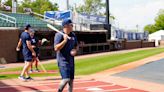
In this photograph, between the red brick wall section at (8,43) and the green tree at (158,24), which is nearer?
the red brick wall section at (8,43)

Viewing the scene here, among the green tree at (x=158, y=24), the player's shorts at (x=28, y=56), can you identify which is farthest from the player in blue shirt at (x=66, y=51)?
the green tree at (x=158, y=24)

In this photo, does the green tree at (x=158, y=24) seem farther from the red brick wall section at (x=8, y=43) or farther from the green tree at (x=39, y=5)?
the red brick wall section at (x=8, y=43)

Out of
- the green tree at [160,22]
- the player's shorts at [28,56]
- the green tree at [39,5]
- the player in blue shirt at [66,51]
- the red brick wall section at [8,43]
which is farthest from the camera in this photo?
the green tree at [160,22]

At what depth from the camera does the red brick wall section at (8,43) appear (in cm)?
2350

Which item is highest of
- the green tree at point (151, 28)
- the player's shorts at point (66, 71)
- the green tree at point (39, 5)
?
the green tree at point (39, 5)

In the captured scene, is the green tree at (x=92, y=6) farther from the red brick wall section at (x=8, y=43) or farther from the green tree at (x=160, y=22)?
the red brick wall section at (x=8, y=43)

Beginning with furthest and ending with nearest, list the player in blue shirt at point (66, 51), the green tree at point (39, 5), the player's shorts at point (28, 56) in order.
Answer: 1. the green tree at point (39, 5)
2. the player's shorts at point (28, 56)
3. the player in blue shirt at point (66, 51)

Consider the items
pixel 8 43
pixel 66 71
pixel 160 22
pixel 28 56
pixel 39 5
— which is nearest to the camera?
pixel 66 71

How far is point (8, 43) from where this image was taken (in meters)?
23.8

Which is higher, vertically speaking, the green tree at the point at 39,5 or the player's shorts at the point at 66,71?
the green tree at the point at 39,5

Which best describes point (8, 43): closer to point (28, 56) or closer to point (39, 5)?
point (28, 56)

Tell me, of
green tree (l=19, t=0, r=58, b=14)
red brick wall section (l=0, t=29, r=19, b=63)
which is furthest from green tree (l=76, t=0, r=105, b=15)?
red brick wall section (l=0, t=29, r=19, b=63)

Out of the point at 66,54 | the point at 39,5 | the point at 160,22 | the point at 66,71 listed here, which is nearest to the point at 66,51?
the point at 66,54

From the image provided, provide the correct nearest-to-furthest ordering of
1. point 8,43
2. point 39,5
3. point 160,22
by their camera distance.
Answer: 1. point 8,43
2. point 39,5
3. point 160,22
